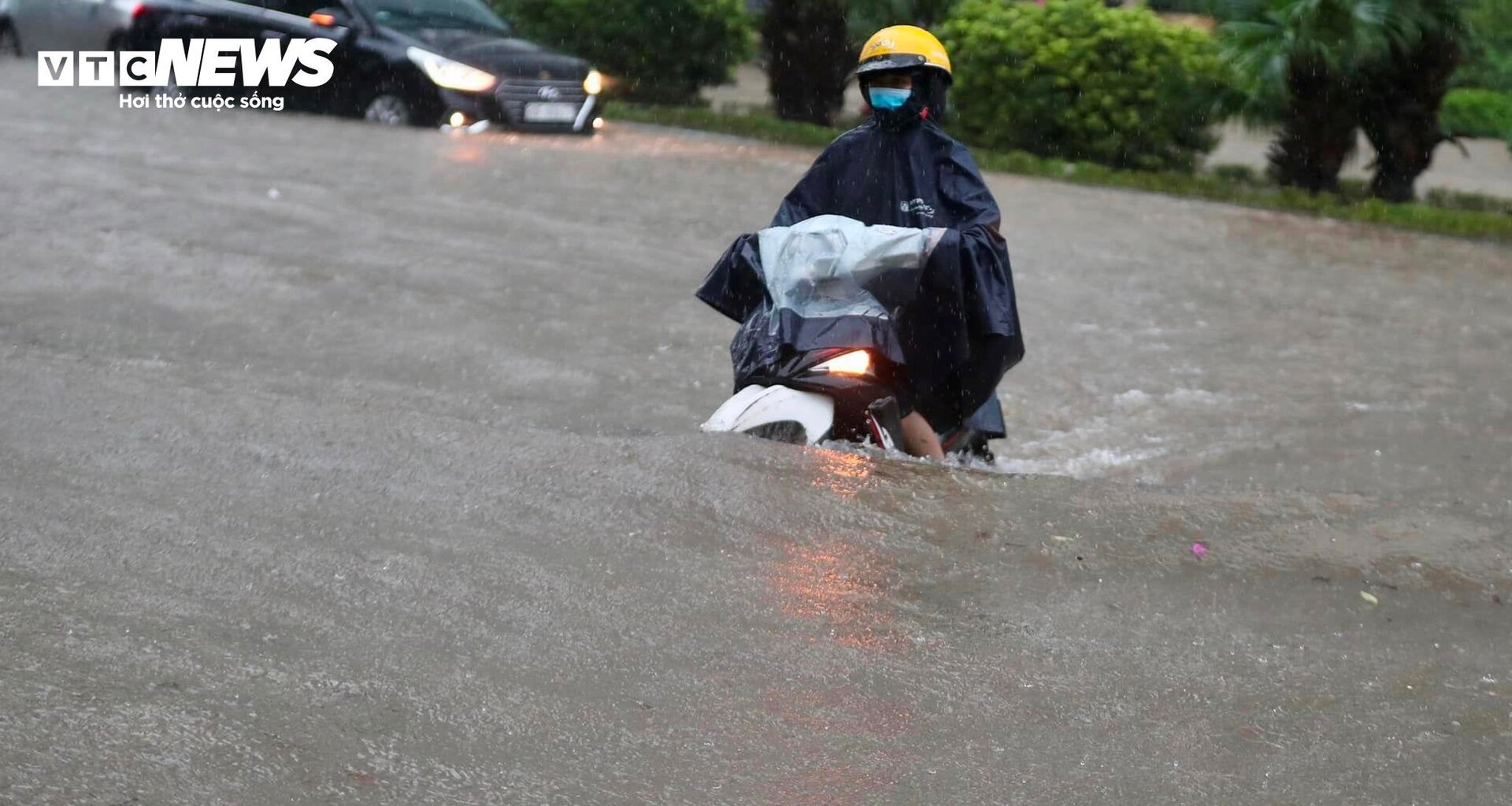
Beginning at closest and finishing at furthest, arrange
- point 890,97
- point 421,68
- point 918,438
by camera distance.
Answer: point 890,97
point 918,438
point 421,68

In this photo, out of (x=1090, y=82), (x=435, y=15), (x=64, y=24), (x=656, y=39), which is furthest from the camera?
(x=656, y=39)

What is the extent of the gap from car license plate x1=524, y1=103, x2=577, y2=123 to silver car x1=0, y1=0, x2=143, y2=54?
4246 millimetres

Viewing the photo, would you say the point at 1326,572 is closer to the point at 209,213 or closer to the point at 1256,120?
the point at 209,213

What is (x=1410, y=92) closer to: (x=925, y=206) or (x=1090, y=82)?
(x=1090, y=82)

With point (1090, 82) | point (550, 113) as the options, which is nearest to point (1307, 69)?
point (1090, 82)

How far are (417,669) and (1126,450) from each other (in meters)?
4.52

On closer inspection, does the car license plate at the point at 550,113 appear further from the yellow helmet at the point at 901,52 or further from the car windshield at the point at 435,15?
the yellow helmet at the point at 901,52

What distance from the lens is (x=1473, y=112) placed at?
20.6 m

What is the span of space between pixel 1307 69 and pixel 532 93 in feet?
22.5

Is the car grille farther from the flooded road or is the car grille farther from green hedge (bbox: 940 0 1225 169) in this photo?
the flooded road

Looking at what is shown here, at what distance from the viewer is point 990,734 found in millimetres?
3953

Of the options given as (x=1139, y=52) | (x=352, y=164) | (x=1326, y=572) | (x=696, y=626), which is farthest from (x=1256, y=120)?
(x=696, y=626)

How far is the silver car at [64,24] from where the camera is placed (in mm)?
18672

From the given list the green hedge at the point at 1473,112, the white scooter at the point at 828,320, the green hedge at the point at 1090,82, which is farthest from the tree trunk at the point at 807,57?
the white scooter at the point at 828,320
